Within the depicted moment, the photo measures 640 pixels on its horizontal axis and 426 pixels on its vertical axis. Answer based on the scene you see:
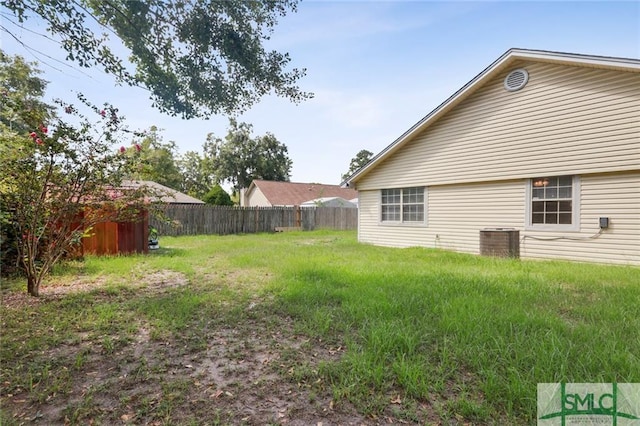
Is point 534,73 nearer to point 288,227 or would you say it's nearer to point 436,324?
point 436,324

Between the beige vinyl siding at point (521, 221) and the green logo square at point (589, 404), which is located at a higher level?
the beige vinyl siding at point (521, 221)

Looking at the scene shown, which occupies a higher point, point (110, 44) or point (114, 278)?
point (110, 44)

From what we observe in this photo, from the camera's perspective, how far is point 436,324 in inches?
127

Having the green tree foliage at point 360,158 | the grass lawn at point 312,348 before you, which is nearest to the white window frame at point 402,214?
the grass lawn at point 312,348

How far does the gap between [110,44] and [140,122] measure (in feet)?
4.55

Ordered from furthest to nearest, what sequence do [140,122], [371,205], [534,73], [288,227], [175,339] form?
[288,227] → [371,205] → [534,73] → [140,122] → [175,339]

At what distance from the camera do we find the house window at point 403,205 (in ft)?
33.2

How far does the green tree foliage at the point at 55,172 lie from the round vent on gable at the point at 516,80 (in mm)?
8694

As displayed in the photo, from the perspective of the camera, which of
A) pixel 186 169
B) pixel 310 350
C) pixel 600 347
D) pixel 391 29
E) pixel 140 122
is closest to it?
pixel 600 347

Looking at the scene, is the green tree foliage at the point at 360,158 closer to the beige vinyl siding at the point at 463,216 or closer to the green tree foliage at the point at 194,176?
the green tree foliage at the point at 194,176

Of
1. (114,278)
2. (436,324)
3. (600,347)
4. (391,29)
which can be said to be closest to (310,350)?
(436,324)

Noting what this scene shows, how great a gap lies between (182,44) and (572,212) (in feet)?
27.8

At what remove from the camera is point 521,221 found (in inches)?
309

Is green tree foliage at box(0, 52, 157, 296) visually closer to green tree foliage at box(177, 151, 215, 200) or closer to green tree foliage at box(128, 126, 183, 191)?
green tree foliage at box(128, 126, 183, 191)
